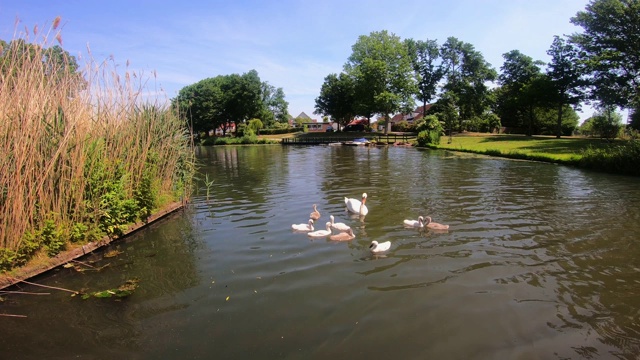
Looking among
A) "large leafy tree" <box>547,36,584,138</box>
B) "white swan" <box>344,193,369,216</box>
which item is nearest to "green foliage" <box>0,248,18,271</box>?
"white swan" <box>344,193,369,216</box>

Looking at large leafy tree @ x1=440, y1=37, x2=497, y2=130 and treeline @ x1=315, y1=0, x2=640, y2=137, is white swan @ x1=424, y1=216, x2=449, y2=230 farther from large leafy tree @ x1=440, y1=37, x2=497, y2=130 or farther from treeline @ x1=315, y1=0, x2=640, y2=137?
large leafy tree @ x1=440, y1=37, x2=497, y2=130

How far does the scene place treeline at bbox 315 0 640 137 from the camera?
40.2 m

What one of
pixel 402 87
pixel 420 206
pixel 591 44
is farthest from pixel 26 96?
pixel 402 87

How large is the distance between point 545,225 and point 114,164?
11.4 meters

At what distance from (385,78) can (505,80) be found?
2165 cm

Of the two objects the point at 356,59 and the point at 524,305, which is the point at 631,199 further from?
the point at 356,59

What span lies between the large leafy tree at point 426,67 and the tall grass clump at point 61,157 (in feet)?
249

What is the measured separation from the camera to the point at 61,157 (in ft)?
24.7

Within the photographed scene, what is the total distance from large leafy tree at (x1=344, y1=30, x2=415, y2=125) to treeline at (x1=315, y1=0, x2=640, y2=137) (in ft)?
0.63

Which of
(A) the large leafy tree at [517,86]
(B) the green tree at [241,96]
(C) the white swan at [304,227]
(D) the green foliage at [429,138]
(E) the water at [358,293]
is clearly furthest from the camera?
(B) the green tree at [241,96]

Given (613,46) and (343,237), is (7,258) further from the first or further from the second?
Answer: (613,46)

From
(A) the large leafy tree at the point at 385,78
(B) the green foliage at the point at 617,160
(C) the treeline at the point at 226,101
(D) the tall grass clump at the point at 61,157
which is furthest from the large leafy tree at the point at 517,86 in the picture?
(D) the tall grass clump at the point at 61,157

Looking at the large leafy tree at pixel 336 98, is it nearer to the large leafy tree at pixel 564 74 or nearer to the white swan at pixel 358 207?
the large leafy tree at pixel 564 74

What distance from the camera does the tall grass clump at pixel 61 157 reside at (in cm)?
656
